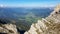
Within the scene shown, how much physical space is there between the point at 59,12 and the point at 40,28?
7.22m

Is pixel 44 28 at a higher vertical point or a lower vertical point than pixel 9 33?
lower

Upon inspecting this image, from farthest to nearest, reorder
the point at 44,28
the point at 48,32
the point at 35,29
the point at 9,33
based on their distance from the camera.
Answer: the point at 9,33
the point at 35,29
the point at 44,28
the point at 48,32

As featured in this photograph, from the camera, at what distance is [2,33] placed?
15662cm

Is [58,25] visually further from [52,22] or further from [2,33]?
[2,33]

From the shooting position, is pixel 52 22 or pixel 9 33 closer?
pixel 52 22

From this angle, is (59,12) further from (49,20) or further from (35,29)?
(35,29)

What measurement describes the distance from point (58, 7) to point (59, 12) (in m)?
1.48

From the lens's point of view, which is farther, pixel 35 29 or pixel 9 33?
pixel 9 33

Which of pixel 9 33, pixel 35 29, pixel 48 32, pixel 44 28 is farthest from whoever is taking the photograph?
pixel 9 33

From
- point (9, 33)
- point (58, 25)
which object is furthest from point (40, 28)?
point (9, 33)

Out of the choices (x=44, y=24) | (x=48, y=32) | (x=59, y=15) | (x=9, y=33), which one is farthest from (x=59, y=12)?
(x=9, y=33)

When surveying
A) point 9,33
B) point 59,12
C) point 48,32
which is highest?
point 9,33

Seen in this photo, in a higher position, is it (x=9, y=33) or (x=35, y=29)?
(x=9, y=33)

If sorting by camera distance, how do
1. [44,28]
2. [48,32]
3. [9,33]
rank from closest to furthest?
[48,32]
[44,28]
[9,33]
